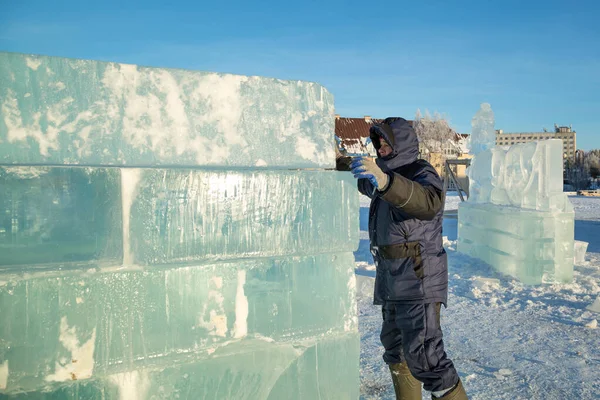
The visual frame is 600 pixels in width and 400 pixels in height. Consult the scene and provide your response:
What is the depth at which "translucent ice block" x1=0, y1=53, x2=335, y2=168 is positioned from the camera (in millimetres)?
1905

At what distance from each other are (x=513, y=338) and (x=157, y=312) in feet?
10.4

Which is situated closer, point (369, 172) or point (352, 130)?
point (369, 172)

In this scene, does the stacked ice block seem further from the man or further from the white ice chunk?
the white ice chunk

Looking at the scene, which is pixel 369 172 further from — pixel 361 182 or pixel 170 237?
pixel 170 237

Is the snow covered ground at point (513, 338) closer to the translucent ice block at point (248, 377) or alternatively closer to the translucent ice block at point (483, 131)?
the translucent ice block at point (248, 377)

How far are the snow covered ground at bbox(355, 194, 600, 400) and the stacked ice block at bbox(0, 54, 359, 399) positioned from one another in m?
1.09

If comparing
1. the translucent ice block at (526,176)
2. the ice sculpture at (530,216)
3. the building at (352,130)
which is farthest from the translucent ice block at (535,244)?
the building at (352,130)

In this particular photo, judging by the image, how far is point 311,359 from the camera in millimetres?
2344

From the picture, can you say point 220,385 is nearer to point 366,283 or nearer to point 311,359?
point 311,359

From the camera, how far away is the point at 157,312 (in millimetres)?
2062

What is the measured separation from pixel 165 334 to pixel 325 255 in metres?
0.78

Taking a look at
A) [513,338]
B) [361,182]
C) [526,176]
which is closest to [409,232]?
[361,182]

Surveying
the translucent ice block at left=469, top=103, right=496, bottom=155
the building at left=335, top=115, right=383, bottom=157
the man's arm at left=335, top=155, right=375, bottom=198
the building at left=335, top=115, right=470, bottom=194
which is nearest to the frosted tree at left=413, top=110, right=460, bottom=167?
the building at left=335, top=115, right=470, bottom=194

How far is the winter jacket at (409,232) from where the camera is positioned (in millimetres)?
2305
